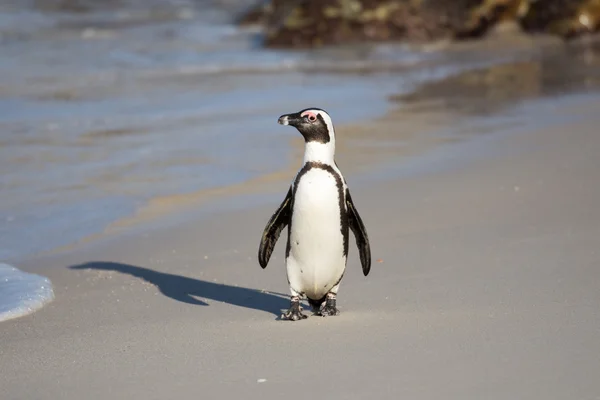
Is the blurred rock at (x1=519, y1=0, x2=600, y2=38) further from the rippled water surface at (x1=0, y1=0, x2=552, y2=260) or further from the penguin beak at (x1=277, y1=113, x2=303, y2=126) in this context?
the penguin beak at (x1=277, y1=113, x2=303, y2=126)

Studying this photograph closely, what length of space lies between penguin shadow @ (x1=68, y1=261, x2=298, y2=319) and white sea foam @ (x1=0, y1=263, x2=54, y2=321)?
0.44 meters

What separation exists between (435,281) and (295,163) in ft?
12.3

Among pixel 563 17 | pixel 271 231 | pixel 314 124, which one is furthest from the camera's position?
pixel 563 17

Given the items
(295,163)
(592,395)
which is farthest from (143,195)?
(592,395)

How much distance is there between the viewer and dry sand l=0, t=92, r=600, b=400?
147 inches

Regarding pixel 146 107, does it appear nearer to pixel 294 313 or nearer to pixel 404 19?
pixel 294 313

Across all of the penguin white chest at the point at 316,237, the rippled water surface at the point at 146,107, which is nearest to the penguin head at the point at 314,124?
the penguin white chest at the point at 316,237

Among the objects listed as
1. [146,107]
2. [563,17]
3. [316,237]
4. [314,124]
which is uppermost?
[563,17]

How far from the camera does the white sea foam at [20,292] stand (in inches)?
199

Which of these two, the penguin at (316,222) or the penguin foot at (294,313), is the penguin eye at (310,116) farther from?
the penguin foot at (294,313)

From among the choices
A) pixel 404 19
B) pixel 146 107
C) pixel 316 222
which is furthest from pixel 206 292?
pixel 404 19

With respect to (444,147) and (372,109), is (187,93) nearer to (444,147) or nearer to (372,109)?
(372,109)

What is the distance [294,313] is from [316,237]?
1.11ft

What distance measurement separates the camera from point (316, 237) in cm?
469
